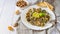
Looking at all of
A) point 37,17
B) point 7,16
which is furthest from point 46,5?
point 7,16

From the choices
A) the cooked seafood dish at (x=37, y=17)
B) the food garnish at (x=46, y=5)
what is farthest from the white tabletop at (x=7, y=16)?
the food garnish at (x=46, y=5)

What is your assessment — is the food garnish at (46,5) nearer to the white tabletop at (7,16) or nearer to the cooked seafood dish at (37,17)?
the cooked seafood dish at (37,17)

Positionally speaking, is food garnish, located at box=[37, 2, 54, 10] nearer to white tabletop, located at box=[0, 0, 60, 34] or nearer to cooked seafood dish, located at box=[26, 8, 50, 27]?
cooked seafood dish, located at box=[26, 8, 50, 27]

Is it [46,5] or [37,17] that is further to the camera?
[46,5]

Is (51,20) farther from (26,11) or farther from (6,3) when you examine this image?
(6,3)

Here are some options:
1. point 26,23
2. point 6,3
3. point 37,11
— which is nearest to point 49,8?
point 37,11

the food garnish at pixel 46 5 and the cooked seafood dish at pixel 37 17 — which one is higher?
the food garnish at pixel 46 5

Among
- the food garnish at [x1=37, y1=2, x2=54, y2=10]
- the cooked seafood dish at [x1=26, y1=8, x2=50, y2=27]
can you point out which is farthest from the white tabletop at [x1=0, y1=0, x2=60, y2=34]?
the food garnish at [x1=37, y1=2, x2=54, y2=10]

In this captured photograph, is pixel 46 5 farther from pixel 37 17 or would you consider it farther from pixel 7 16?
pixel 7 16
